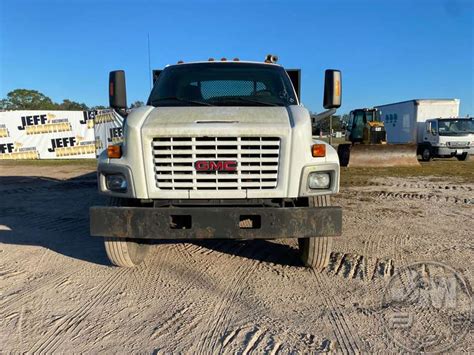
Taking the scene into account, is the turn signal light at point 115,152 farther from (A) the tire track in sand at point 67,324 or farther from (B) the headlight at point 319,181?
(B) the headlight at point 319,181

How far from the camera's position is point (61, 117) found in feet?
74.7

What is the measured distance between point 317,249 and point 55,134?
2239cm

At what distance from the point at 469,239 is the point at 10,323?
17.4 ft

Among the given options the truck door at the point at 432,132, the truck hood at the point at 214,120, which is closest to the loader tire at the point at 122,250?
the truck hood at the point at 214,120

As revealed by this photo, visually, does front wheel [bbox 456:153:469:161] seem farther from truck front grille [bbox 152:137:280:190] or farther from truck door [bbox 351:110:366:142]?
truck front grille [bbox 152:137:280:190]

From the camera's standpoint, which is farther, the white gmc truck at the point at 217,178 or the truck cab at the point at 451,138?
the truck cab at the point at 451,138

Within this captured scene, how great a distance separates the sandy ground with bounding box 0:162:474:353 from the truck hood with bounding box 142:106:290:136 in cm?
150

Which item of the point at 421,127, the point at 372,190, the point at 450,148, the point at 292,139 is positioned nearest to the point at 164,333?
the point at 292,139

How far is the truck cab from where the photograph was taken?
1809 cm

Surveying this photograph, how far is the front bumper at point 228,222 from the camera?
3.42 m

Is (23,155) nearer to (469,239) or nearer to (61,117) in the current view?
(61,117)

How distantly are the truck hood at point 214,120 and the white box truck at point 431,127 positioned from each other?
17.1m

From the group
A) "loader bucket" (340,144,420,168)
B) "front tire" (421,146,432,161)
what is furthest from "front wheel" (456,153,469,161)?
"loader bucket" (340,144,420,168)

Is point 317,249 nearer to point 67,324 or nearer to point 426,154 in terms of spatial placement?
point 67,324
